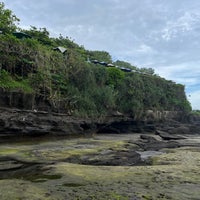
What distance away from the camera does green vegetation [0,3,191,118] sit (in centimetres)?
2328

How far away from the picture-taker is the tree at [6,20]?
2542 cm

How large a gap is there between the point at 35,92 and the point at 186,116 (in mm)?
32006

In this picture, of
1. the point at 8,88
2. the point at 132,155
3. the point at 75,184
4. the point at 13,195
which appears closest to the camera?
the point at 13,195

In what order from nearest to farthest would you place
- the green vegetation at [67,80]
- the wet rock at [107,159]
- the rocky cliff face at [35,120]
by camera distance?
the wet rock at [107,159], the rocky cliff face at [35,120], the green vegetation at [67,80]

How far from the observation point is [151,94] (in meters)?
38.0

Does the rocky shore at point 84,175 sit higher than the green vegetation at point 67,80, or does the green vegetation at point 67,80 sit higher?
the green vegetation at point 67,80

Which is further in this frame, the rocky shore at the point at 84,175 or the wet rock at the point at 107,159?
the wet rock at the point at 107,159

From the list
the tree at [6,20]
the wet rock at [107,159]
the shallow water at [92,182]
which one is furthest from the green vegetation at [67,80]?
the shallow water at [92,182]

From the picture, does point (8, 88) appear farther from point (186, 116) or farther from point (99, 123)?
point (186, 116)

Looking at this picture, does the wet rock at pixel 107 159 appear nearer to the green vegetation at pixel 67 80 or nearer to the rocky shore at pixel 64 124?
the rocky shore at pixel 64 124

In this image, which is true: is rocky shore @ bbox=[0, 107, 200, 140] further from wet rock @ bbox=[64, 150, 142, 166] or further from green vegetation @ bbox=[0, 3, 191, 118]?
wet rock @ bbox=[64, 150, 142, 166]

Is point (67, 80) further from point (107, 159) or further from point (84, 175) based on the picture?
point (84, 175)

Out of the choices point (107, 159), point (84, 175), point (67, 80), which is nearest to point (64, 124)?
point (67, 80)

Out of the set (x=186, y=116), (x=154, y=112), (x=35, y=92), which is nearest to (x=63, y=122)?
(x=35, y=92)
